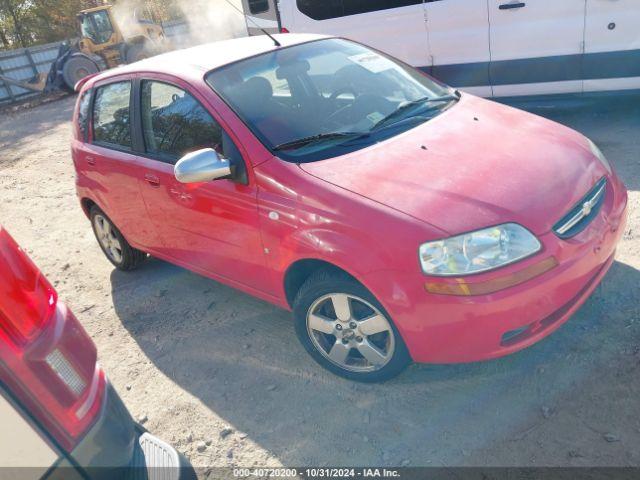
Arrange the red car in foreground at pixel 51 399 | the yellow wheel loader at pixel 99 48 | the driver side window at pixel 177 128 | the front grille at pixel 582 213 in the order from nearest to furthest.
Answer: the red car in foreground at pixel 51 399 < the front grille at pixel 582 213 < the driver side window at pixel 177 128 < the yellow wheel loader at pixel 99 48

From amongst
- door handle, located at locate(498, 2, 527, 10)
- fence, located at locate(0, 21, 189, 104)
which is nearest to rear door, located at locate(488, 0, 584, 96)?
door handle, located at locate(498, 2, 527, 10)

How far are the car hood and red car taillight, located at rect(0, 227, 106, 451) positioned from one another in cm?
138

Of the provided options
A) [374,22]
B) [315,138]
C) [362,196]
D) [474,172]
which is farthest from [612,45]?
[362,196]

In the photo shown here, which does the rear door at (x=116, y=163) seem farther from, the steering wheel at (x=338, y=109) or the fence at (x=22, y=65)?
the fence at (x=22, y=65)

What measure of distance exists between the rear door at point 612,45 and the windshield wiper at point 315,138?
3.51m

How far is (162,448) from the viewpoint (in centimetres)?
209

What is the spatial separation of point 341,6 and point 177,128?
4.21m

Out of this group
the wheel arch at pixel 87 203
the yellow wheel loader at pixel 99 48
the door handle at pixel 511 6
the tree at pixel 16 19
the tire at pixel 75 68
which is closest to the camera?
the wheel arch at pixel 87 203

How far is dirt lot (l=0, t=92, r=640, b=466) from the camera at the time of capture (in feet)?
8.03

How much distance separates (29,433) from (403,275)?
1.53 meters

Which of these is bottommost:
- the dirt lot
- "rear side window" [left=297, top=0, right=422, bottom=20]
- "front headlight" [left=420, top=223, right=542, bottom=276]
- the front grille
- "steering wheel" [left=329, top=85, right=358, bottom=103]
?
the dirt lot

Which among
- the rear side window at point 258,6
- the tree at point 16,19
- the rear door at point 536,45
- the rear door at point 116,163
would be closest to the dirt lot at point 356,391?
the rear door at point 116,163

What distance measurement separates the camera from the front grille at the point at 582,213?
250 centimetres

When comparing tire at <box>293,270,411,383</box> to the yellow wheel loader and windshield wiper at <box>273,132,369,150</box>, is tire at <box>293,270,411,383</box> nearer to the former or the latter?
windshield wiper at <box>273,132,369,150</box>
